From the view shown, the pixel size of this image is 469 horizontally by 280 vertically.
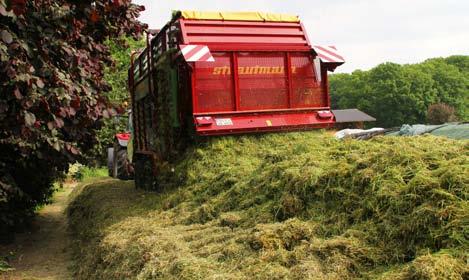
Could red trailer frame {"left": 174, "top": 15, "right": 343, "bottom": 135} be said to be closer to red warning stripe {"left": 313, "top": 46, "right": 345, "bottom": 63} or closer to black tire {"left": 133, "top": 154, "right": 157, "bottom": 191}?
red warning stripe {"left": 313, "top": 46, "right": 345, "bottom": 63}

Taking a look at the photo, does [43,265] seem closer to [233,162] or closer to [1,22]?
[233,162]

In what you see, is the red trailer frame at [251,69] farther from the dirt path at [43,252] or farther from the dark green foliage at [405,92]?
the dark green foliage at [405,92]

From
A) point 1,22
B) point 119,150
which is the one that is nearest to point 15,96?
point 1,22

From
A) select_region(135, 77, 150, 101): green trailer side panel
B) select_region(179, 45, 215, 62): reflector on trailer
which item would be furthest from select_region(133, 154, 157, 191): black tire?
select_region(179, 45, 215, 62): reflector on trailer

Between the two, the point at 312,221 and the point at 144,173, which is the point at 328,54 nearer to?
the point at 144,173

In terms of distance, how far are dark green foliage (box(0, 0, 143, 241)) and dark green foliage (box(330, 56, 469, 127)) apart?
5644cm

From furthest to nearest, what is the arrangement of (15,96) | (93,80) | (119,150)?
(119,150) → (93,80) → (15,96)

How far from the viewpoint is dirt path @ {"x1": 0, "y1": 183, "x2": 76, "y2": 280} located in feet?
21.3

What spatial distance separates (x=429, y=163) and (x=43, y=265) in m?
5.48

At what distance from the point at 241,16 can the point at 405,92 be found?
5578 cm

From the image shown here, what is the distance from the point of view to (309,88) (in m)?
7.76

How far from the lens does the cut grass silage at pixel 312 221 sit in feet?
9.90

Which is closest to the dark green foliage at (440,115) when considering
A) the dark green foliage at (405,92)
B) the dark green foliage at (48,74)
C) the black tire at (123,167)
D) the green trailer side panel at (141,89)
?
the dark green foliage at (405,92)

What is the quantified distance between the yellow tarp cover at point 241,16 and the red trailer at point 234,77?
0.6 inches
